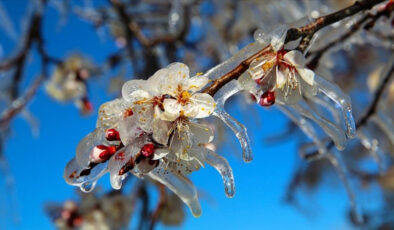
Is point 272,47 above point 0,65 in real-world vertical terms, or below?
below

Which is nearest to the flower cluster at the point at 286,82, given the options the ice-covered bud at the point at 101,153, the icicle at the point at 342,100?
the icicle at the point at 342,100

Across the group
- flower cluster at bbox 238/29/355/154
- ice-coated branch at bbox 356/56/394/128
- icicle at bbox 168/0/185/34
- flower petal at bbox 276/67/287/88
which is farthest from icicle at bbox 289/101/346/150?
icicle at bbox 168/0/185/34

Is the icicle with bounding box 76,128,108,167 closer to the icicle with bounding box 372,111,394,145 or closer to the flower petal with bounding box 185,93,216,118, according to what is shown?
the flower petal with bounding box 185,93,216,118

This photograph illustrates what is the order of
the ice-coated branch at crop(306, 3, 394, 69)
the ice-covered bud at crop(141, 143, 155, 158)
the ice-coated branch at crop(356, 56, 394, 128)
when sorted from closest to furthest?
the ice-covered bud at crop(141, 143, 155, 158) < the ice-coated branch at crop(306, 3, 394, 69) < the ice-coated branch at crop(356, 56, 394, 128)

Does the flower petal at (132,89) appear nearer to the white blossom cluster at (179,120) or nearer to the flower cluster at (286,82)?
the white blossom cluster at (179,120)

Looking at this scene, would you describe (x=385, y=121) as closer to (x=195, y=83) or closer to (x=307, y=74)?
(x=307, y=74)

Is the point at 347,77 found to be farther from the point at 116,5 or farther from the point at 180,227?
the point at 116,5

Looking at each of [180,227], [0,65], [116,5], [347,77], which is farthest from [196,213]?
[347,77]
